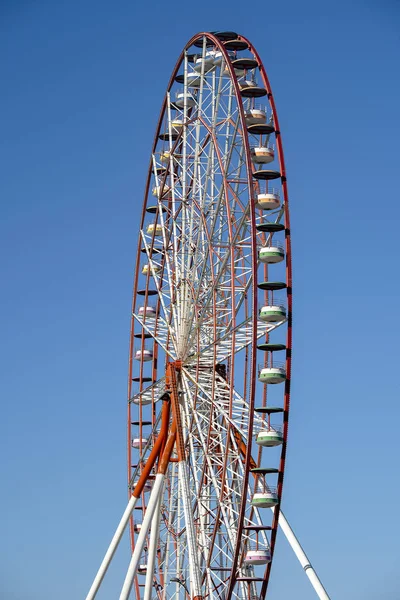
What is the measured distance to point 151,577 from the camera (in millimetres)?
59812

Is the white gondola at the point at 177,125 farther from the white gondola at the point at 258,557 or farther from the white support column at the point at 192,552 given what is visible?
the white gondola at the point at 258,557

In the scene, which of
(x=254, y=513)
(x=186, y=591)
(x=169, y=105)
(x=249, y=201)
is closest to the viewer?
(x=249, y=201)

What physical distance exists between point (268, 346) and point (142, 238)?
1501 centimetres

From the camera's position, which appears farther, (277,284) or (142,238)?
(142,238)

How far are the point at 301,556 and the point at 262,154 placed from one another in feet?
50.6

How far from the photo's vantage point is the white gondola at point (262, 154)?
5869 centimetres

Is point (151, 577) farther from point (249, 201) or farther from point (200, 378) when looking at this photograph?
point (249, 201)

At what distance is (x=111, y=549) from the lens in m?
61.7

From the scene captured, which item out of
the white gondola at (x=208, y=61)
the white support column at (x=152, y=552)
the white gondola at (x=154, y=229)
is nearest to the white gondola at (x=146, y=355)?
the white gondola at (x=154, y=229)

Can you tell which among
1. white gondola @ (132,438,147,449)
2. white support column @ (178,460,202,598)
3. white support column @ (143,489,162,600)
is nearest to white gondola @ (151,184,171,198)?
white gondola @ (132,438,147,449)

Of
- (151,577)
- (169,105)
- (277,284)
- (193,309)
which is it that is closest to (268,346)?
(277,284)

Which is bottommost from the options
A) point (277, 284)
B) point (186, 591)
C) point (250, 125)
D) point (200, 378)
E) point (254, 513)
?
point (186, 591)

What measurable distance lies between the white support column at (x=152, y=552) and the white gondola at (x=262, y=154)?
13816mm

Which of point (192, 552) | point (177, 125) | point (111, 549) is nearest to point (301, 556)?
point (192, 552)
